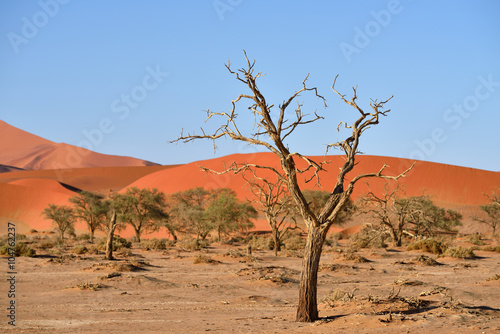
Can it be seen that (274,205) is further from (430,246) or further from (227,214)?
(227,214)

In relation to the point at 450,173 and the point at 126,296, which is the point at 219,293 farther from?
the point at 450,173

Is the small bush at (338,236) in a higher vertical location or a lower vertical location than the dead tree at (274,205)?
lower

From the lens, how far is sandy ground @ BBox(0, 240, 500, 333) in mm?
9172

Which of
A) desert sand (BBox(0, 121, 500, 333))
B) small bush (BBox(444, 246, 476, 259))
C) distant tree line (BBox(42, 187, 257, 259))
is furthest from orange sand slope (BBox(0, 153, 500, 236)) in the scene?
desert sand (BBox(0, 121, 500, 333))

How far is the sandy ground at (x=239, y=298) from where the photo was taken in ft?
30.1

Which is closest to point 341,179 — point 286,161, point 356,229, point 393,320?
point 286,161

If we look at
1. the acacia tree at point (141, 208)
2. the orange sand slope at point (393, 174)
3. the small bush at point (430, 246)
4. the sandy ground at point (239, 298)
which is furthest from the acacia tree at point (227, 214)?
the orange sand slope at point (393, 174)

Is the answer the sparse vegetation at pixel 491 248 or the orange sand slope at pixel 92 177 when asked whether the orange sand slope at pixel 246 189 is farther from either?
the sparse vegetation at pixel 491 248

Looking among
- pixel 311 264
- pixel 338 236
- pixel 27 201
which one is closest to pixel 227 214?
pixel 338 236

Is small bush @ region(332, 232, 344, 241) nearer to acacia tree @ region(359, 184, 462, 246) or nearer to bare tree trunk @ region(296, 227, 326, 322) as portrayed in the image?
acacia tree @ region(359, 184, 462, 246)

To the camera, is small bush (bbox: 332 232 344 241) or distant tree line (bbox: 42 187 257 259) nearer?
distant tree line (bbox: 42 187 257 259)

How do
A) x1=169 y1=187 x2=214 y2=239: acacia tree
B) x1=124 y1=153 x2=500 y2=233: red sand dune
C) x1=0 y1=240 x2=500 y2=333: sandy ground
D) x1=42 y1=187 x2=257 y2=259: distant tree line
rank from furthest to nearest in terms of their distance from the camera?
x1=124 y1=153 x2=500 y2=233: red sand dune, x1=169 y1=187 x2=214 y2=239: acacia tree, x1=42 y1=187 x2=257 y2=259: distant tree line, x1=0 y1=240 x2=500 y2=333: sandy ground

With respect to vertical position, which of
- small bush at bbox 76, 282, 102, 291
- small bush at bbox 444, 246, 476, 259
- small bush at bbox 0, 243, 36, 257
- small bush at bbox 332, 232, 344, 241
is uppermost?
small bush at bbox 332, 232, 344, 241

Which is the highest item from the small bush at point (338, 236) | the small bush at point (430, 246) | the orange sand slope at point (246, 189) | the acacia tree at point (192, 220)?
the orange sand slope at point (246, 189)
